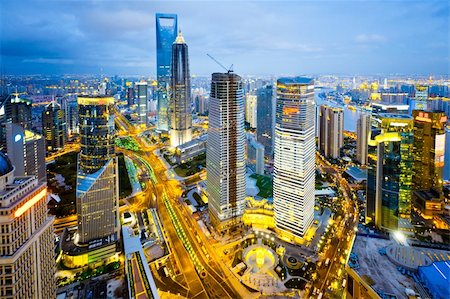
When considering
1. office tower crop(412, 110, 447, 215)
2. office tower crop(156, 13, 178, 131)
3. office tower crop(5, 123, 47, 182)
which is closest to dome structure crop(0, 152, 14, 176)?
office tower crop(5, 123, 47, 182)

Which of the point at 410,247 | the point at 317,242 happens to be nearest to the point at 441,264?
the point at 410,247

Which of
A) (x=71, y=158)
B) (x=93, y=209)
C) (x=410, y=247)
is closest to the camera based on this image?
(x=410, y=247)

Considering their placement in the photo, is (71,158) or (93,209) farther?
(71,158)

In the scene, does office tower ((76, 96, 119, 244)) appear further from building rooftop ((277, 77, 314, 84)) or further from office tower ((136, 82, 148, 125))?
office tower ((136, 82, 148, 125))

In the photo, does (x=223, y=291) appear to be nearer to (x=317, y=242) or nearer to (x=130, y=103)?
(x=317, y=242)

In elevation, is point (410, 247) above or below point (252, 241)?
above
